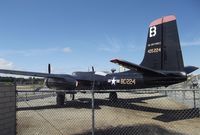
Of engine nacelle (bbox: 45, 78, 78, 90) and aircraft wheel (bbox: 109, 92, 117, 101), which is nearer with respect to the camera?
aircraft wheel (bbox: 109, 92, 117, 101)

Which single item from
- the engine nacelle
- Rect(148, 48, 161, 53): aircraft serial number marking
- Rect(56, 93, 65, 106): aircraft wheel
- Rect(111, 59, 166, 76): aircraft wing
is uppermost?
Rect(148, 48, 161, 53): aircraft serial number marking

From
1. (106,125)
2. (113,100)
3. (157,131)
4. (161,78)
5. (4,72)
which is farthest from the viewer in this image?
(113,100)

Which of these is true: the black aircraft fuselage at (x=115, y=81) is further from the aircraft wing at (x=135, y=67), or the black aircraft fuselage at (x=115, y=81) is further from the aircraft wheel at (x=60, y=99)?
the aircraft wheel at (x=60, y=99)

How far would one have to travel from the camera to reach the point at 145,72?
18438mm

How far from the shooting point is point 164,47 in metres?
17.9

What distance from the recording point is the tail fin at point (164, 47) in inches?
675

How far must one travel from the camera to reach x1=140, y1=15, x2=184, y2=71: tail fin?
56.2 ft

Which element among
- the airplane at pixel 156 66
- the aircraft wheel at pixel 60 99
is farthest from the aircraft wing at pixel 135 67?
the aircraft wheel at pixel 60 99

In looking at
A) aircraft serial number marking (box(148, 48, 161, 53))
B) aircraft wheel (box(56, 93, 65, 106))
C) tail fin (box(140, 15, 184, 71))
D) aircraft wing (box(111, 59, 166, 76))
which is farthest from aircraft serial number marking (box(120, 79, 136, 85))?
aircraft wheel (box(56, 93, 65, 106))

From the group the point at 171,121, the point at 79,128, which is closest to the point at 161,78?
the point at 171,121

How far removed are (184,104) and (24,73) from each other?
12.5 metres

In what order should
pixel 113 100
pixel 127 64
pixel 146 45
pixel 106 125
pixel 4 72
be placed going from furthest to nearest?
pixel 113 100
pixel 4 72
pixel 146 45
pixel 127 64
pixel 106 125

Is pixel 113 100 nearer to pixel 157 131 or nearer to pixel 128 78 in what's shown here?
pixel 128 78

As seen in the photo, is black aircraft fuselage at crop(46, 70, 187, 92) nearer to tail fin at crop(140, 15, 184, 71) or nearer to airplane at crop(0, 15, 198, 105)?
airplane at crop(0, 15, 198, 105)
